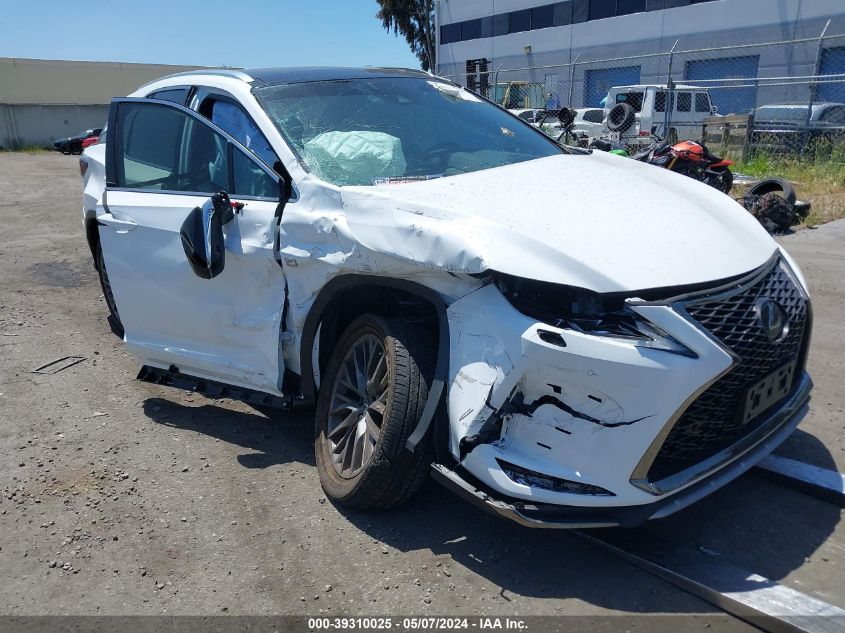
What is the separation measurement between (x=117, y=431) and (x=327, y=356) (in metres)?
1.56

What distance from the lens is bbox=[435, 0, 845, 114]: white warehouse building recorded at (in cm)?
2284

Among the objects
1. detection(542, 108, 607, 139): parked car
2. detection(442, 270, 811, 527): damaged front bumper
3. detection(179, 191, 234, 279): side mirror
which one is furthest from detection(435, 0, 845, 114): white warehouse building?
detection(442, 270, 811, 527): damaged front bumper

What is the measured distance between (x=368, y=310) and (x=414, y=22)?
4680 cm

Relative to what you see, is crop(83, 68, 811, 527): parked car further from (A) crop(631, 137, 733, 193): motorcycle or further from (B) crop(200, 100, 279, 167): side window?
(A) crop(631, 137, 733, 193): motorcycle

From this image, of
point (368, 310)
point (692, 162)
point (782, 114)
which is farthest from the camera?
point (782, 114)

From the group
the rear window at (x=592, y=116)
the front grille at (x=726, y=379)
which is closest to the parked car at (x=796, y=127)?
the rear window at (x=592, y=116)

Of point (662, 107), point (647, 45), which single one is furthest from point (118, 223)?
point (647, 45)

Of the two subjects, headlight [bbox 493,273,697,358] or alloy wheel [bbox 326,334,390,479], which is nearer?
headlight [bbox 493,273,697,358]

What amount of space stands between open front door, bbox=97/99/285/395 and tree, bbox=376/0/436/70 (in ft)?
141

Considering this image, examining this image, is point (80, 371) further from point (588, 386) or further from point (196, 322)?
point (588, 386)

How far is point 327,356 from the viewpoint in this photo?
3650mm

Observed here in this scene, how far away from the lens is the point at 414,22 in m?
46.5

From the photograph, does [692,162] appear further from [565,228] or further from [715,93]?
[715,93]

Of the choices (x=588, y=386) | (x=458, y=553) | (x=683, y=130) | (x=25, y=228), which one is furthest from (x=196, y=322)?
(x=683, y=130)
